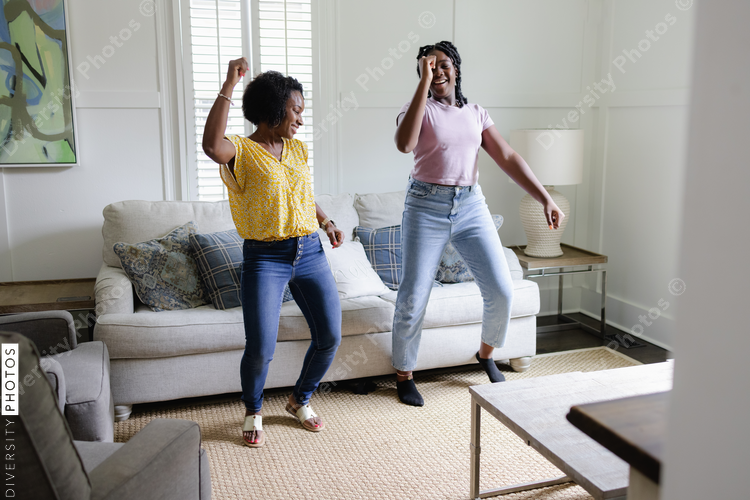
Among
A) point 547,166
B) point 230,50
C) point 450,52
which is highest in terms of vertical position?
point 230,50

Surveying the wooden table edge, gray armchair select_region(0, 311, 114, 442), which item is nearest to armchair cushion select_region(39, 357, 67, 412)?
gray armchair select_region(0, 311, 114, 442)

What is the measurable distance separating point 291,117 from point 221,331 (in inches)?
37.5

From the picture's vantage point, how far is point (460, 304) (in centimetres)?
283

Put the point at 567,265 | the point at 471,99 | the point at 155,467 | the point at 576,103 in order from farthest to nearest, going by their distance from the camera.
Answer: the point at 576,103 < the point at 471,99 < the point at 567,265 < the point at 155,467

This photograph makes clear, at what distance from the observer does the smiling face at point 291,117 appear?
6.79 ft

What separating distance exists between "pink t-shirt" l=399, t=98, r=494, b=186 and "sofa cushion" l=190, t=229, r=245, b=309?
2.98ft

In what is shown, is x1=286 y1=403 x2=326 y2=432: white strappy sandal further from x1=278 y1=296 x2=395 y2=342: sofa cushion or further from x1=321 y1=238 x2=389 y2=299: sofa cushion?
x1=321 y1=238 x2=389 y2=299: sofa cushion

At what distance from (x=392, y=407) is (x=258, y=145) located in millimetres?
1264

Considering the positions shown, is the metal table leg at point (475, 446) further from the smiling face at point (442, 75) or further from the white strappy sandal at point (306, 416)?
the smiling face at point (442, 75)

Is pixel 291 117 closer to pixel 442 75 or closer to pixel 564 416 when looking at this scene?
pixel 442 75

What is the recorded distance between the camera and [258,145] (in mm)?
2053

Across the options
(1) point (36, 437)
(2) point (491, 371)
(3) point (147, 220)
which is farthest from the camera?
(3) point (147, 220)

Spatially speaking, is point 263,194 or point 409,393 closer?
point 263,194

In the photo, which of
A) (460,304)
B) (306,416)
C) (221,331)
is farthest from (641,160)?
(221,331)
